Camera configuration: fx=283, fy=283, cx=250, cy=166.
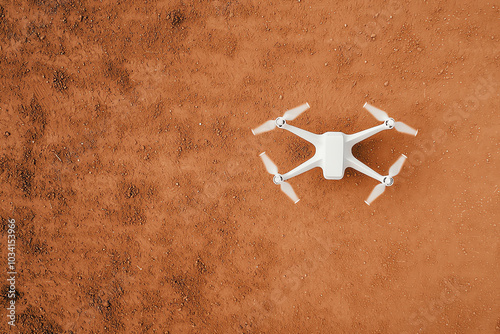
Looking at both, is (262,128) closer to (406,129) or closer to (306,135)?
(306,135)

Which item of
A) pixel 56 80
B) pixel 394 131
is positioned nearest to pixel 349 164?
pixel 394 131

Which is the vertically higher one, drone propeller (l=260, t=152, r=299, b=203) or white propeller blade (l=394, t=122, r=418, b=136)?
white propeller blade (l=394, t=122, r=418, b=136)

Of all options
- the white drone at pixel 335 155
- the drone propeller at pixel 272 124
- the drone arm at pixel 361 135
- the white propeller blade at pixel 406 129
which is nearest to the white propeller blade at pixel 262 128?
the drone propeller at pixel 272 124

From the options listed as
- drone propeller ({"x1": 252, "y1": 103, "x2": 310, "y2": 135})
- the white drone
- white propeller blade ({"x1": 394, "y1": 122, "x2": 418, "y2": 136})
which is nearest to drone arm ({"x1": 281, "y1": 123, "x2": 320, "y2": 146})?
the white drone

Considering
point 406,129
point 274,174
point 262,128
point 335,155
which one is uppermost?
point 262,128

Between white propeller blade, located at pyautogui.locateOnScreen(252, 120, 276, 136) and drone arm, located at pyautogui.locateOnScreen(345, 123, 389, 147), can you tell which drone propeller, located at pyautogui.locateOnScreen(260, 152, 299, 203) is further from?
drone arm, located at pyautogui.locateOnScreen(345, 123, 389, 147)

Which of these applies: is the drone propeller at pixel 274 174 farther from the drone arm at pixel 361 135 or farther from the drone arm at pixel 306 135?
the drone arm at pixel 361 135

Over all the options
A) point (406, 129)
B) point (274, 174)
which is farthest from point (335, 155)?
point (406, 129)

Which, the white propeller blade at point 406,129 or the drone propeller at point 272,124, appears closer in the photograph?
the white propeller blade at point 406,129
